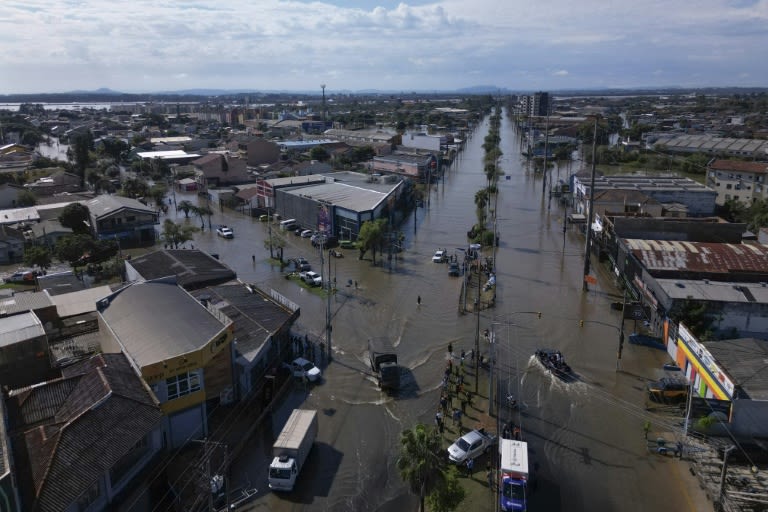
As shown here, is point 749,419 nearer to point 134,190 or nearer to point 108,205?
point 108,205

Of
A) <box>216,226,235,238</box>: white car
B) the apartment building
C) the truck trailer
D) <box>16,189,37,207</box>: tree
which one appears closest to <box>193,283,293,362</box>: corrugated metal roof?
the truck trailer

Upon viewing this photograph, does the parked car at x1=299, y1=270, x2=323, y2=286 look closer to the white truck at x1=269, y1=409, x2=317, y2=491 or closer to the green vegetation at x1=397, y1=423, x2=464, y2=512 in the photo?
the white truck at x1=269, y1=409, x2=317, y2=491

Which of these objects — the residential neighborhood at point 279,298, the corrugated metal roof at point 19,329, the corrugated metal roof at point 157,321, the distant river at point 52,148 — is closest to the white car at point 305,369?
the residential neighborhood at point 279,298

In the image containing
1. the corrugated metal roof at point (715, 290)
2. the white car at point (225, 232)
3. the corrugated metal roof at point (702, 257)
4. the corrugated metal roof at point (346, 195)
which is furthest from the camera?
the white car at point (225, 232)

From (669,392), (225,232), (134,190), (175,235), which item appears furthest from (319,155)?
(669,392)

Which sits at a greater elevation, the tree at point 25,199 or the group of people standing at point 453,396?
the tree at point 25,199

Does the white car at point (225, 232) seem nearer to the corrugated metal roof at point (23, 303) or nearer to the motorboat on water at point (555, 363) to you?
the corrugated metal roof at point (23, 303)

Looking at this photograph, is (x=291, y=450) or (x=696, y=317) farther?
(x=696, y=317)
